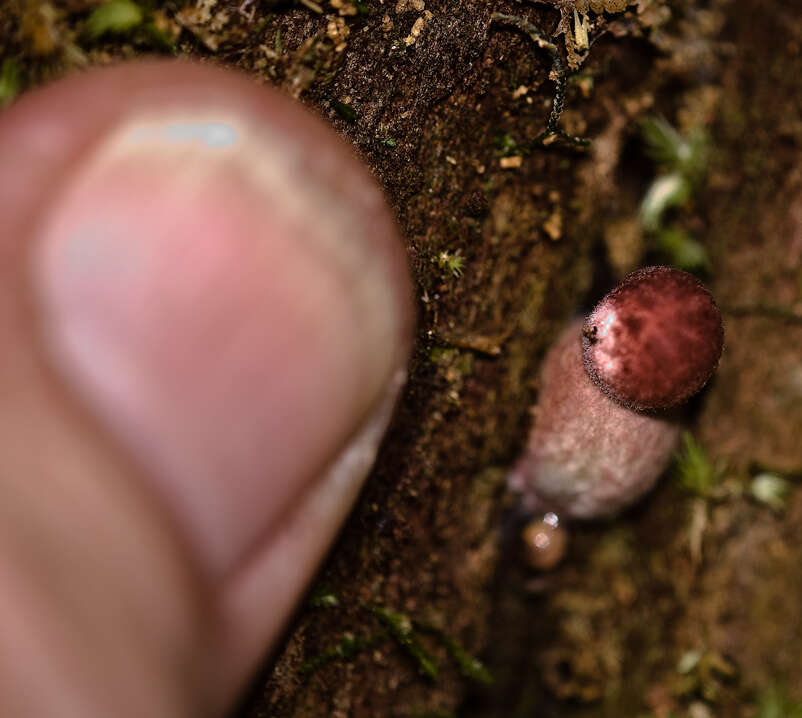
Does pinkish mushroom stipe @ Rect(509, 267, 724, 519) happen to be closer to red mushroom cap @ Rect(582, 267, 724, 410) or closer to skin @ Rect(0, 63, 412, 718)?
red mushroom cap @ Rect(582, 267, 724, 410)

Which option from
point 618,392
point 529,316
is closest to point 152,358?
point 618,392

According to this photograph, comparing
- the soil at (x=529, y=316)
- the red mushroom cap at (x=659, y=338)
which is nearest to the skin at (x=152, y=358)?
the soil at (x=529, y=316)

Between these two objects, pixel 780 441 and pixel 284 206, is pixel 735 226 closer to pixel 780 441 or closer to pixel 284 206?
pixel 780 441

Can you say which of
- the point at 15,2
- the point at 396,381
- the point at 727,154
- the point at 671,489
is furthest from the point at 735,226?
the point at 15,2

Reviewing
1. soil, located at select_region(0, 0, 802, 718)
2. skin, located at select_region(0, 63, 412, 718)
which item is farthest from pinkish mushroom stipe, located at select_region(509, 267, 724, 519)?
skin, located at select_region(0, 63, 412, 718)

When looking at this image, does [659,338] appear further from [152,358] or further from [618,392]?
[152,358]

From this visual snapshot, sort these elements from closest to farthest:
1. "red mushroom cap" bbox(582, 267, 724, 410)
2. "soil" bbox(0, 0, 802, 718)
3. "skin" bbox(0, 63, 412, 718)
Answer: "skin" bbox(0, 63, 412, 718) < "red mushroom cap" bbox(582, 267, 724, 410) < "soil" bbox(0, 0, 802, 718)
